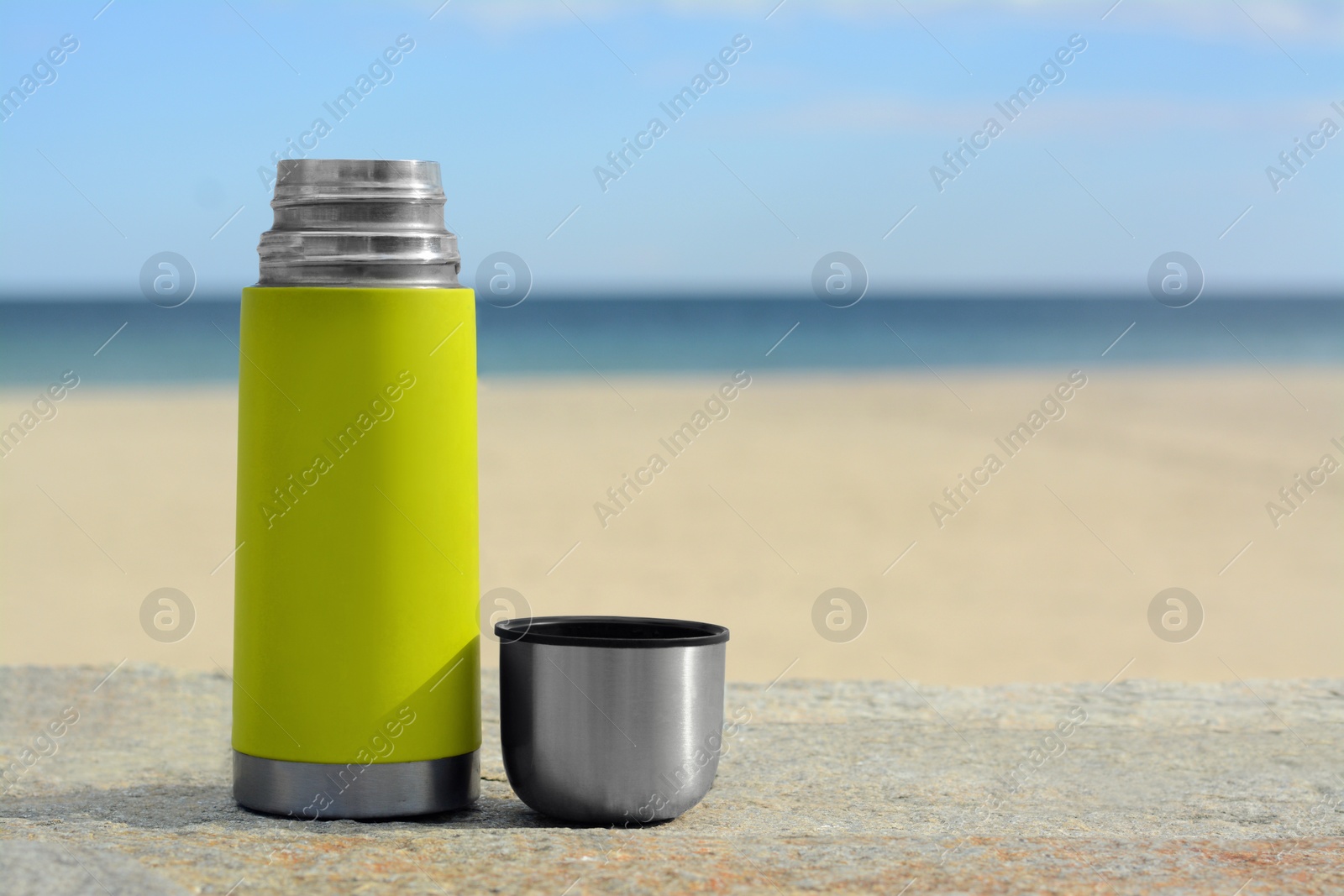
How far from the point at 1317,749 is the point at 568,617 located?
2971mm

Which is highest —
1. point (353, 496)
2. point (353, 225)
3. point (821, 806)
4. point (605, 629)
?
point (353, 225)

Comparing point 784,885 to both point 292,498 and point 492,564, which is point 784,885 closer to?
point 292,498

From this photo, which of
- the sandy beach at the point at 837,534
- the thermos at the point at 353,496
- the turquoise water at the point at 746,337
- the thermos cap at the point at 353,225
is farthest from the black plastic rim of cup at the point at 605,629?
the turquoise water at the point at 746,337

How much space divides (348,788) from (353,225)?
159 cm

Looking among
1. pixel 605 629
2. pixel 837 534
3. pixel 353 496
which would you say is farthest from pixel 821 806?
pixel 837 534

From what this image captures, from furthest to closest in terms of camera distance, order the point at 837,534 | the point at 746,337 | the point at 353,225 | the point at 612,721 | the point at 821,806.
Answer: the point at 746,337 → the point at 837,534 → the point at 821,806 → the point at 353,225 → the point at 612,721

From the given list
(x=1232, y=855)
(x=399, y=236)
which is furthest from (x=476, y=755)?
(x=1232, y=855)

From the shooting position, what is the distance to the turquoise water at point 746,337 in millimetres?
36750

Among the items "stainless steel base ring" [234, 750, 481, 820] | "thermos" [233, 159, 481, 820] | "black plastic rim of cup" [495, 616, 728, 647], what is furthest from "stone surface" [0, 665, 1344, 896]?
"black plastic rim of cup" [495, 616, 728, 647]

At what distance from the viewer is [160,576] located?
1006 cm

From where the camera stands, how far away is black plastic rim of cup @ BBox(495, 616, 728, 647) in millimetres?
3902

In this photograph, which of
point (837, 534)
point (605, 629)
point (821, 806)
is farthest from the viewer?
point (837, 534)

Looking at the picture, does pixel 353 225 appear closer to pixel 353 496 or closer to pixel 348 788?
pixel 353 496

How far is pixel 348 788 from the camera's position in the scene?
3.85 metres
